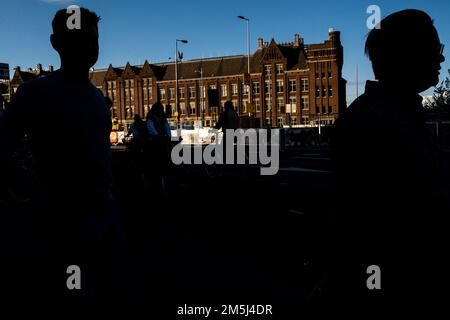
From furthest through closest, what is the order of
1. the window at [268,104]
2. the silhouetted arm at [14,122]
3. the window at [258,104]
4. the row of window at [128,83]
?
the row of window at [128,83], the window at [258,104], the window at [268,104], the silhouetted arm at [14,122]

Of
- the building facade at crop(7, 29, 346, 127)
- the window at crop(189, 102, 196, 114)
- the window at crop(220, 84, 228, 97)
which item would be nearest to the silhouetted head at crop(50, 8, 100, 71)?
the building facade at crop(7, 29, 346, 127)

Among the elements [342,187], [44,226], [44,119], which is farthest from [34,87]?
[342,187]

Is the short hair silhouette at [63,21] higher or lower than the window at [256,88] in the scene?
lower

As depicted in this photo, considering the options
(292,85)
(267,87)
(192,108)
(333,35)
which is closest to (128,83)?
(192,108)

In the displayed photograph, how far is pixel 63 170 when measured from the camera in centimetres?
198

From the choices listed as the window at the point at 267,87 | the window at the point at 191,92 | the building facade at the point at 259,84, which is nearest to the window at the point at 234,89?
the building facade at the point at 259,84

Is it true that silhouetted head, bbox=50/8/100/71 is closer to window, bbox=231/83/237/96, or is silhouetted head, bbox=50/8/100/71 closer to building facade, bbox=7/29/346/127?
building facade, bbox=7/29/346/127

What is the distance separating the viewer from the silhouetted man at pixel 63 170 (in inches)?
77.7

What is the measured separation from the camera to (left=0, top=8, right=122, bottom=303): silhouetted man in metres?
1.97

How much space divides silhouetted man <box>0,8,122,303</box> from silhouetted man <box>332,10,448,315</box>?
0.98 m

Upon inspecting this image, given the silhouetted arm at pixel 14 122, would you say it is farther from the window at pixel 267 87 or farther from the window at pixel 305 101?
the window at pixel 267 87

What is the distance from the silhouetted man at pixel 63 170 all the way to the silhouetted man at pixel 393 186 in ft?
3.21

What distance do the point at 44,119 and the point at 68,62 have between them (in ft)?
0.94
